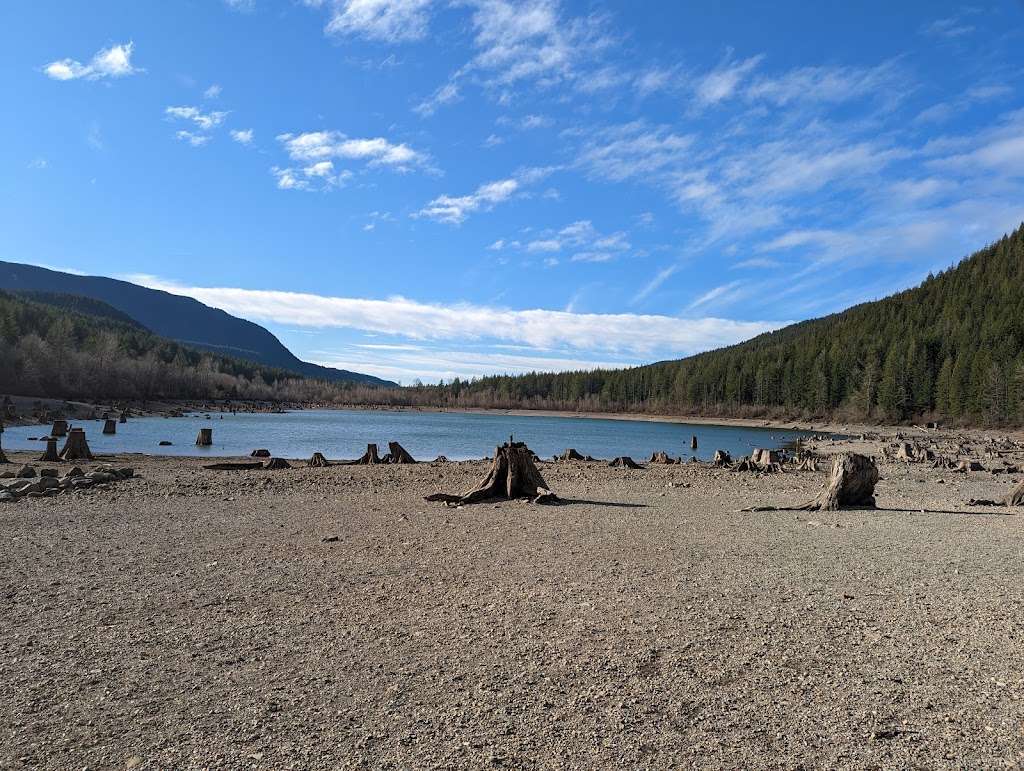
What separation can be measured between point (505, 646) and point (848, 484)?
14804 millimetres

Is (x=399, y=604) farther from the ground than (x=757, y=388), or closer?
closer

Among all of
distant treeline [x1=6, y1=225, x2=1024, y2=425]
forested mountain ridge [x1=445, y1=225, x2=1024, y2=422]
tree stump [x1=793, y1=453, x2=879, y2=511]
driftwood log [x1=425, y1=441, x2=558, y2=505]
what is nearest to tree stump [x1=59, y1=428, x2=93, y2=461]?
driftwood log [x1=425, y1=441, x2=558, y2=505]

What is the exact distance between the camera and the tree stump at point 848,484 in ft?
58.3

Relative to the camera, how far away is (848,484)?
58.6ft

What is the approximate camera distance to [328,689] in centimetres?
554

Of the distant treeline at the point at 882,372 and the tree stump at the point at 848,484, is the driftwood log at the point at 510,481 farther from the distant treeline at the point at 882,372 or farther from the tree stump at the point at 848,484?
the distant treeline at the point at 882,372

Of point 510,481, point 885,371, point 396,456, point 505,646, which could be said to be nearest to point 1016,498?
point 510,481

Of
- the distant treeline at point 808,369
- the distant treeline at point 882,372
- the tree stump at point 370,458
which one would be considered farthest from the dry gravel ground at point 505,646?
the distant treeline at point 882,372

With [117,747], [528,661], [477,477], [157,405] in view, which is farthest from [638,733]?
[157,405]

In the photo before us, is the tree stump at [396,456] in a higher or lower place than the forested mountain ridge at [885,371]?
lower

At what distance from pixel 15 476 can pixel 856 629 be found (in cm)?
2499

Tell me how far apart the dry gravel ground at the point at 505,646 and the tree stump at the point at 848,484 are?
372 cm

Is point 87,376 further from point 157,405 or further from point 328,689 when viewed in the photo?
point 328,689

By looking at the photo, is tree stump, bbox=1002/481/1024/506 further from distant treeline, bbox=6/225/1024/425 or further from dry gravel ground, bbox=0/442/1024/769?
distant treeline, bbox=6/225/1024/425
